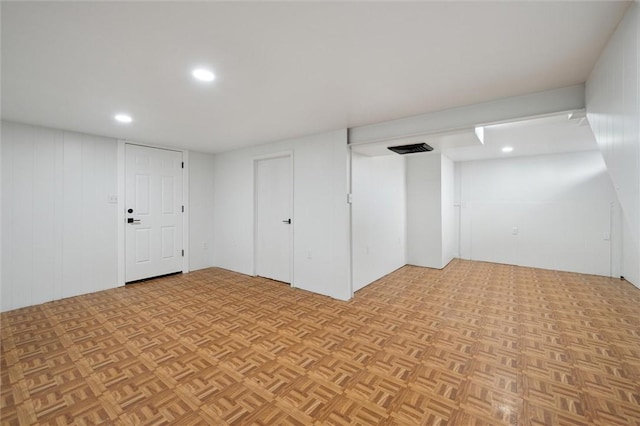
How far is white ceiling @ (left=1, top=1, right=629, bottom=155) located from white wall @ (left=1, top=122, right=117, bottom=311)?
696mm

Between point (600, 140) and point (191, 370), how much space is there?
3.60 m

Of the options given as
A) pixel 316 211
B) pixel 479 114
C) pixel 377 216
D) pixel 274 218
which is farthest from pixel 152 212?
pixel 479 114

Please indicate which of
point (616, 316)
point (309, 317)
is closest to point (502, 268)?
point (616, 316)

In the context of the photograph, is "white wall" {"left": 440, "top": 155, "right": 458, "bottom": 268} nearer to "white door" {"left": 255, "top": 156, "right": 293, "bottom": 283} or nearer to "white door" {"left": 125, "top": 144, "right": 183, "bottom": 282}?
"white door" {"left": 255, "top": 156, "right": 293, "bottom": 283}

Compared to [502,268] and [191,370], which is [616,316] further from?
[191,370]

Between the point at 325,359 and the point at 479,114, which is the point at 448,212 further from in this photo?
the point at 325,359

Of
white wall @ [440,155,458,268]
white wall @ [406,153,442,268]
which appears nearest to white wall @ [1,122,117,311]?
white wall @ [406,153,442,268]

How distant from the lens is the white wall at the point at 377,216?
3.96 metres

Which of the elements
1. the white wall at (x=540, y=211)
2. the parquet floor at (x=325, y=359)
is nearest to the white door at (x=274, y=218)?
the parquet floor at (x=325, y=359)

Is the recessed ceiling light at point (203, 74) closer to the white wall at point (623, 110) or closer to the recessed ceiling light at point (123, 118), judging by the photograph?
the recessed ceiling light at point (123, 118)

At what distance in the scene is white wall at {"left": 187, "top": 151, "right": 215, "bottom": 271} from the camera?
17.0 feet

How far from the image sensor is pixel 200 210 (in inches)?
210

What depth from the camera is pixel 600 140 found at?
6.70 feet

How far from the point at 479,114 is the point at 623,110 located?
1.27 meters
